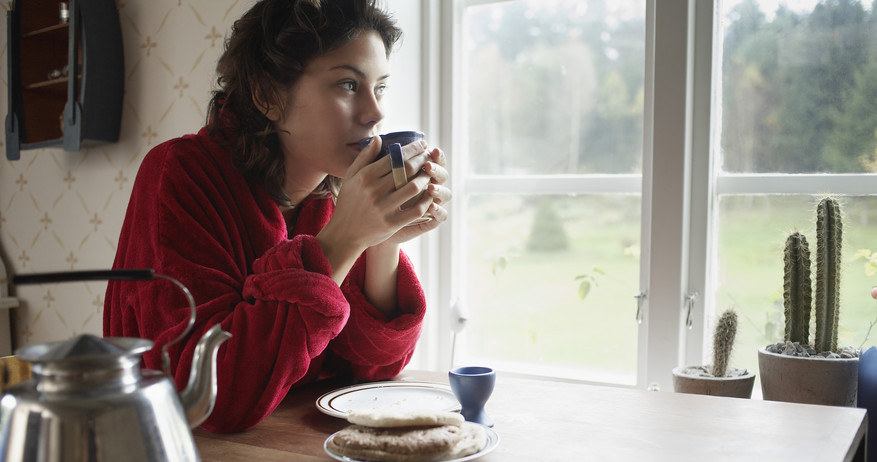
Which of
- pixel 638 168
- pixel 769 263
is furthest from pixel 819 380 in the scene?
pixel 638 168

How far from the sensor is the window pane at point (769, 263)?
157 centimetres

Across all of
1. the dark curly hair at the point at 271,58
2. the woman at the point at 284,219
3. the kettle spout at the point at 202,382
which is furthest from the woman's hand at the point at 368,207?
the kettle spout at the point at 202,382

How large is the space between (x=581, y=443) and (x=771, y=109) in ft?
3.77

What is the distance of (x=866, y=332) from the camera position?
5.17 ft

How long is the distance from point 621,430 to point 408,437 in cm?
34

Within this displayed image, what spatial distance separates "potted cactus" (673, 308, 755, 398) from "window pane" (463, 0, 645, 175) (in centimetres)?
55

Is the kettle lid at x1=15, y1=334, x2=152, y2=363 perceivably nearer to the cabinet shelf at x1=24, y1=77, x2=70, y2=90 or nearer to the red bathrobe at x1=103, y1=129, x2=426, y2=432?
the red bathrobe at x1=103, y1=129, x2=426, y2=432

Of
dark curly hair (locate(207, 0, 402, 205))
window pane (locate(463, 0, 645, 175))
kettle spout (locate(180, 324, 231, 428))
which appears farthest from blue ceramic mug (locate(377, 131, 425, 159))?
window pane (locate(463, 0, 645, 175))

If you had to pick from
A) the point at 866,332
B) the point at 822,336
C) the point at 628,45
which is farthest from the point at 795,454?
the point at 628,45

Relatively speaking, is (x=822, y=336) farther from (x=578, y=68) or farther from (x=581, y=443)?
(x=578, y=68)

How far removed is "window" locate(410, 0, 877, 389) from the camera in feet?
5.28

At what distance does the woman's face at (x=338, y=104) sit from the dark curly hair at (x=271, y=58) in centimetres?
2

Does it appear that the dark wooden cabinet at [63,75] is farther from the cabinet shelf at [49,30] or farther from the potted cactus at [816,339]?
the potted cactus at [816,339]

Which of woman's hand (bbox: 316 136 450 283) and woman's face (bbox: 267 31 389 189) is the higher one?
woman's face (bbox: 267 31 389 189)
